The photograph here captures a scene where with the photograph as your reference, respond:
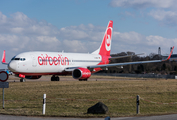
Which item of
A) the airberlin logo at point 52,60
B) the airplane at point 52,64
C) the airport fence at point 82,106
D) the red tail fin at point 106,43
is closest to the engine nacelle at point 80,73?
the airplane at point 52,64

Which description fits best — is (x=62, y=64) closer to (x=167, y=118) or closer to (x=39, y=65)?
(x=39, y=65)

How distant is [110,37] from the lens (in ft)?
176

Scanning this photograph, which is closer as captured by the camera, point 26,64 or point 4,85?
point 4,85

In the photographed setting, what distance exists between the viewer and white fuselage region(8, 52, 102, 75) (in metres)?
34.2

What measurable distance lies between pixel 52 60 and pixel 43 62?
1.92 meters

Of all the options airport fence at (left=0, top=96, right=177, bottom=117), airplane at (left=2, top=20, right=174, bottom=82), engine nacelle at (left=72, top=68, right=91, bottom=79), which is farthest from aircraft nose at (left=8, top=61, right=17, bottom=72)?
airport fence at (left=0, top=96, right=177, bottom=117)

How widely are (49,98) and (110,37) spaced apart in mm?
34497

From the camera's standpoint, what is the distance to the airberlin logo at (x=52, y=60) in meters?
37.0

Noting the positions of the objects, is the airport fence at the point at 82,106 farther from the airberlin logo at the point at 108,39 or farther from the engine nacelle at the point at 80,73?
the airberlin logo at the point at 108,39

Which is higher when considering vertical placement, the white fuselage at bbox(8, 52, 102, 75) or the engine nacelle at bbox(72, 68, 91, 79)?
the white fuselage at bbox(8, 52, 102, 75)

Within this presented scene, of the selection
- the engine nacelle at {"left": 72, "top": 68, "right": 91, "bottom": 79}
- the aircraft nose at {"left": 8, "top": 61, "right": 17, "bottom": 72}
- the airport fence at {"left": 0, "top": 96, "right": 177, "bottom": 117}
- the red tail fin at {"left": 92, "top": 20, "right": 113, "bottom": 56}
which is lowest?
the airport fence at {"left": 0, "top": 96, "right": 177, "bottom": 117}

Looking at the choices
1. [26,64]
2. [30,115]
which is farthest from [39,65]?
[30,115]

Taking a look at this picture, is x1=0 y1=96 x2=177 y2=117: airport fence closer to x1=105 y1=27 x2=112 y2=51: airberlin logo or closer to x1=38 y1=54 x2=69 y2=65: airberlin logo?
x1=38 y1=54 x2=69 y2=65: airberlin logo

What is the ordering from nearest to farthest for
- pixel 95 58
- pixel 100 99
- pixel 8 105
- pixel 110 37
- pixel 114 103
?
pixel 8 105
pixel 114 103
pixel 100 99
pixel 95 58
pixel 110 37
